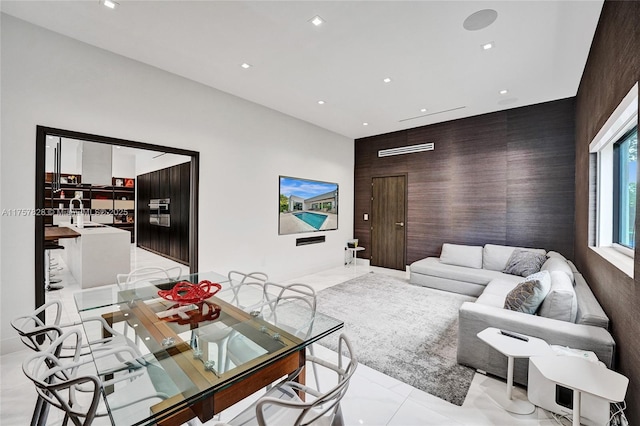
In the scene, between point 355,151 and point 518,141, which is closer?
point 518,141

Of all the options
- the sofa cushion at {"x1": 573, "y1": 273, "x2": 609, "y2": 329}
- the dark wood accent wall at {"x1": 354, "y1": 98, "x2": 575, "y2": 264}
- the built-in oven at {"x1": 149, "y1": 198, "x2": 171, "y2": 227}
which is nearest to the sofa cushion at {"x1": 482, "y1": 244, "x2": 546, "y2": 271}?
the dark wood accent wall at {"x1": 354, "y1": 98, "x2": 575, "y2": 264}

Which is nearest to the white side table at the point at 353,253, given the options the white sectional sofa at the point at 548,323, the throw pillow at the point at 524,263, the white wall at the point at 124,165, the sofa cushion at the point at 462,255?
the sofa cushion at the point at 462,255

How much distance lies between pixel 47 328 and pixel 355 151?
20.6ft

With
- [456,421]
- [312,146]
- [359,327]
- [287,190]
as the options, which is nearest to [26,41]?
[287,190]

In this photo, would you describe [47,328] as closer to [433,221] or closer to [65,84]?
[65,84]

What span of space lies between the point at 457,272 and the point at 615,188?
2.22 meters

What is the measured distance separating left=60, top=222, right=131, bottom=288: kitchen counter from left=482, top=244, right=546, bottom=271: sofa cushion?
20.3 ft

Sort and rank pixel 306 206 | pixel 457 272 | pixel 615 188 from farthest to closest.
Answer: pixel 306 206 < pixel 457 272 < pixel 615 188

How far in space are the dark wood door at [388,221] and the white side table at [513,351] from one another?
400 cm

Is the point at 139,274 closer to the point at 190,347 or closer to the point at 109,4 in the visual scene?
the point at 190,347

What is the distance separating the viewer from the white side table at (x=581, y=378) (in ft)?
4.69

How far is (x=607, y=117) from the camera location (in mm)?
2234

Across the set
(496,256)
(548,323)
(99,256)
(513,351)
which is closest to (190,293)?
(513,351)

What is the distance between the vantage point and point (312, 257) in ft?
18.9
